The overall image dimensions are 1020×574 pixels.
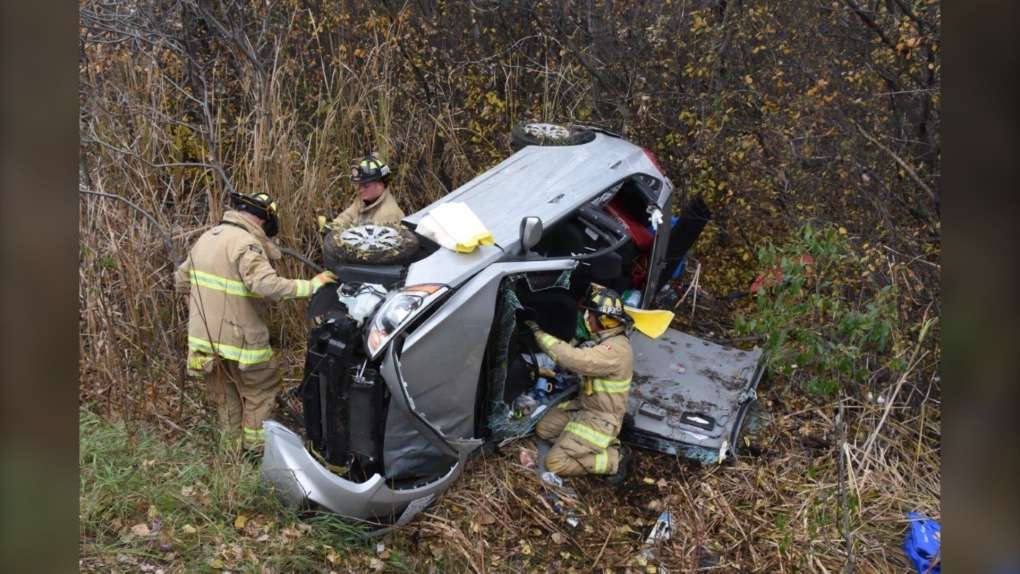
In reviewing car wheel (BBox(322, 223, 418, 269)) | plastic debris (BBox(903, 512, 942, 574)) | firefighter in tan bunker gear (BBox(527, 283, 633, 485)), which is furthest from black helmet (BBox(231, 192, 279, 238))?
plastic debris (BBox(903, 512, 942, 574))

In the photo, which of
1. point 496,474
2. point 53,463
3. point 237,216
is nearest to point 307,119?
point 237,216

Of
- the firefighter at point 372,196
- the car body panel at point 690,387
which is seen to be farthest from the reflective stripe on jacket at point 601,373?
the firefighter at point 372,196

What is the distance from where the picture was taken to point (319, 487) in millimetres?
4449

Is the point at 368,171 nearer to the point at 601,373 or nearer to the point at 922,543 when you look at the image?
the point at 601,373

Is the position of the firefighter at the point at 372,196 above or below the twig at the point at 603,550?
above

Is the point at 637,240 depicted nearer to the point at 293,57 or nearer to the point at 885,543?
the point at 885,543

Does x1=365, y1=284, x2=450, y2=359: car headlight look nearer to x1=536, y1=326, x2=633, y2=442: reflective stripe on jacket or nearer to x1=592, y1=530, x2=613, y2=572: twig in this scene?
x1=536, y1=326, x2=633, y2=442: reflective stripe on jacket

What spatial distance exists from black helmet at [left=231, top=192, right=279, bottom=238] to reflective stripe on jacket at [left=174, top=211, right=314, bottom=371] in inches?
3.2

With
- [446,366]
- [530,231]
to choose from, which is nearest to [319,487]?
[446,366]

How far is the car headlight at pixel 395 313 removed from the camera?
434cm

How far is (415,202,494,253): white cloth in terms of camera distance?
4867 millimetres

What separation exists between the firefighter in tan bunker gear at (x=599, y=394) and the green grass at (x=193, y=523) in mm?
1357

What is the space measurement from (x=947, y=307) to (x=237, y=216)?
5248 millimetres

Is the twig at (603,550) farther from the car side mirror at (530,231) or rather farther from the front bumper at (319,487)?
the car side mirror at (530,231)
